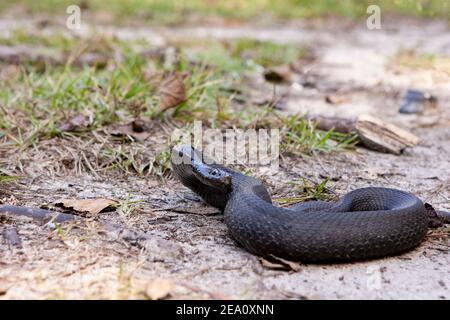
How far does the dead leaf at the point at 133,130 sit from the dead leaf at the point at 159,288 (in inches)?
81.1

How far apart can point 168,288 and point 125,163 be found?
1.74 m

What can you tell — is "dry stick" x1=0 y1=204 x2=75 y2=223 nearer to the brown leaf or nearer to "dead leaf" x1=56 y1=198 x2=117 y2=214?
"dead leaf" x1=56 y1=198 x2=117 y2=214

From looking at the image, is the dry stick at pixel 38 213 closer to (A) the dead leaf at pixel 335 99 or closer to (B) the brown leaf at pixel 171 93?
(B) the brown leaf at pixel 171 93

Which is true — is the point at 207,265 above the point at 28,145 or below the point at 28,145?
below

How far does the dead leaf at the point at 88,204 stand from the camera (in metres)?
3.40

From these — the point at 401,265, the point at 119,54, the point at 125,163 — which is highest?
the point at 119,54

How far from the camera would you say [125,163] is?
163 inches

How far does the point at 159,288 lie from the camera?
2.52 m

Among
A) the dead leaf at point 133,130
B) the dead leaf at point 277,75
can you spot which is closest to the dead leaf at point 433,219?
the dead leaf at point 133,130

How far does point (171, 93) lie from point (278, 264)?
2313 mm

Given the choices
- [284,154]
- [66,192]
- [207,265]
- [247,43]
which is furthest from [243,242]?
[247,43]

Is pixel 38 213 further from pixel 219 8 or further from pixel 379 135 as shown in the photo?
pixel 219 8

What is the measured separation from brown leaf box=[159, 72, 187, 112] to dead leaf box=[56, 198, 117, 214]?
1441 millimetres

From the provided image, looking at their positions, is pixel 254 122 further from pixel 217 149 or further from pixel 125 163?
pixel 125 163
